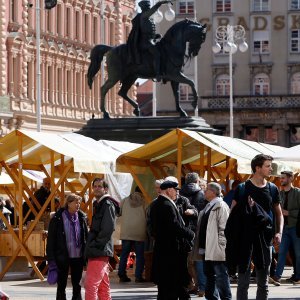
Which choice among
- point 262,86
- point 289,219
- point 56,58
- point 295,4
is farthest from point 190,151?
point 295,4

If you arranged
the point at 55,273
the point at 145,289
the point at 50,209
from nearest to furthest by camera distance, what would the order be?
the point at 55,273 < the point at 145,289 < the point at 50,209

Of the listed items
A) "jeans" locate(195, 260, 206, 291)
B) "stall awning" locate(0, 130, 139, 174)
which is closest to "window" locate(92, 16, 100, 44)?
"stall awning" locate(0, 130, 139, 174)

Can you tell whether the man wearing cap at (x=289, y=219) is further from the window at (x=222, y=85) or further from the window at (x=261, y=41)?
the window at (x=222, y=85)

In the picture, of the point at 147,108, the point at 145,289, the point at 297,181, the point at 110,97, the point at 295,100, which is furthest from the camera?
the point at 147,108

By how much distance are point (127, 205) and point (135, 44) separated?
10.2 m

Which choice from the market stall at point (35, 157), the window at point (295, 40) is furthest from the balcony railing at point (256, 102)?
the market stall at point (35, 157)

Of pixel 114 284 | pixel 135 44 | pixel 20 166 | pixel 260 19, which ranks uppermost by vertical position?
pixel 260 19

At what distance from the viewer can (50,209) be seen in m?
28.1

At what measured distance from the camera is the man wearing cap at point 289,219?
971 inches

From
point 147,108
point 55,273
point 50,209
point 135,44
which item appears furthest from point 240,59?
point 55,273

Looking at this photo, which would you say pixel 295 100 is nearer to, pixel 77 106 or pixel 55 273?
pixel 77 106

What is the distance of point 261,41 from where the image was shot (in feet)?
317

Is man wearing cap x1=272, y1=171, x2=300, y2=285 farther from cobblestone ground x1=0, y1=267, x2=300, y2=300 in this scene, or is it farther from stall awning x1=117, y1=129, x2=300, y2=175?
stall awning x1=117, y1=129, x2=300, y2=175

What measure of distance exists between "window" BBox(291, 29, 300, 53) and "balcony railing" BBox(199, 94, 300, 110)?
3.19 m
